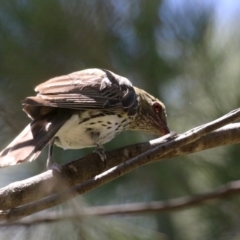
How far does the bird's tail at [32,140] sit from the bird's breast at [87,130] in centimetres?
13

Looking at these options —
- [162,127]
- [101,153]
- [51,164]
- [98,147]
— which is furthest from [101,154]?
[162,127]

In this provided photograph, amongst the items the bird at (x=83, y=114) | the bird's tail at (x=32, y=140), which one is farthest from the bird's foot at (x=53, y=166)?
the bird's tail at (x=32, y=140)

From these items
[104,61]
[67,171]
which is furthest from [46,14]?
[67,171]

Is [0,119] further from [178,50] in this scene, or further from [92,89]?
[178,50]

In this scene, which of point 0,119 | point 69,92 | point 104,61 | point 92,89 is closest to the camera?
point 0,119

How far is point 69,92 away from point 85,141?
1.00 ft

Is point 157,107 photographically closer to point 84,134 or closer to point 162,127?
point 162,127

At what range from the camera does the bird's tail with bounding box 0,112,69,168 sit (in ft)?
7.07

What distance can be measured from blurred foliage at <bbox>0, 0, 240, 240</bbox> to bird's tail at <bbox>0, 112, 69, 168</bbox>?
130 mm

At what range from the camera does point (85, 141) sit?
9.71ft

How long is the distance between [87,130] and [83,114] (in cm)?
10

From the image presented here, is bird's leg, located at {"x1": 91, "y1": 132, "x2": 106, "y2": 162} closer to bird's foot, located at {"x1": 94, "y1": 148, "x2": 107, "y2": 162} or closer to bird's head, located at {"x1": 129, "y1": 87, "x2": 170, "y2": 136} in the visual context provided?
bird's foot, located at {"x1": 94, "y1": 148, "x2": 107, "y2": 162}

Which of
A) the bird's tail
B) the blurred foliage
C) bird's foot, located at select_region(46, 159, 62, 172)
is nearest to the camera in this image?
the bird's tail

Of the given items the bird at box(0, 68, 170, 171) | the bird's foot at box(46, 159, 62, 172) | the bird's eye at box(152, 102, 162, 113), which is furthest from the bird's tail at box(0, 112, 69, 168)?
the bird's eye at box(152, 102, 162, 113)
